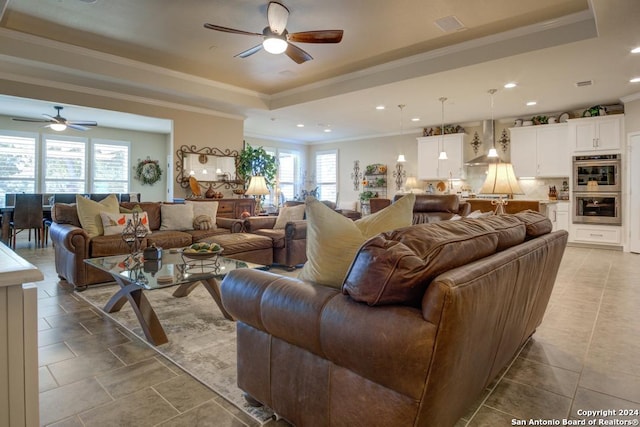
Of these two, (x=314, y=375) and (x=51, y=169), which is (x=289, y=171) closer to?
(x=51, y=169)

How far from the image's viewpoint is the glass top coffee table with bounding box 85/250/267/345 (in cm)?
249

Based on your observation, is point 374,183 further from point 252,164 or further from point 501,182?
point 501,182

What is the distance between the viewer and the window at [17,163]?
305 inches

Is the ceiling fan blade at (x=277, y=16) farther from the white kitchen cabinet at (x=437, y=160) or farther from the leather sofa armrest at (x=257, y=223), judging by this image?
the white kitchen cabinet at (x=437, y=160)

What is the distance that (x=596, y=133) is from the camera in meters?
6.61

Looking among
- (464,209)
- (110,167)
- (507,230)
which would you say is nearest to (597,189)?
(464,209)

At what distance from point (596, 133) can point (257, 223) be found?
6322mm

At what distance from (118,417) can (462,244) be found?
1.70 meters

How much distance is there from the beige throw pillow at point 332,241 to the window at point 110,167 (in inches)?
362

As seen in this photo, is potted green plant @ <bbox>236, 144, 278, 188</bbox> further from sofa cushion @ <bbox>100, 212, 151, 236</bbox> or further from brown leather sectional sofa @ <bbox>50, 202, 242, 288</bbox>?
Answer: sofa cushion @ <bbox>100, 212, 151, 236</bbox>

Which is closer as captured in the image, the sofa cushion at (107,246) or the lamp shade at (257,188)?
the sofa cushion at (107,246)

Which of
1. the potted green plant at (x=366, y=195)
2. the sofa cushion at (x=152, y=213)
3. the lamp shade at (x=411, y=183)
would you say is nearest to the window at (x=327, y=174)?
the potted green plant at (x=366, y=195)

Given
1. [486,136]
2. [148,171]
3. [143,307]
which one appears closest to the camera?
[143,307]

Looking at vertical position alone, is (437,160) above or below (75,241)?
above
